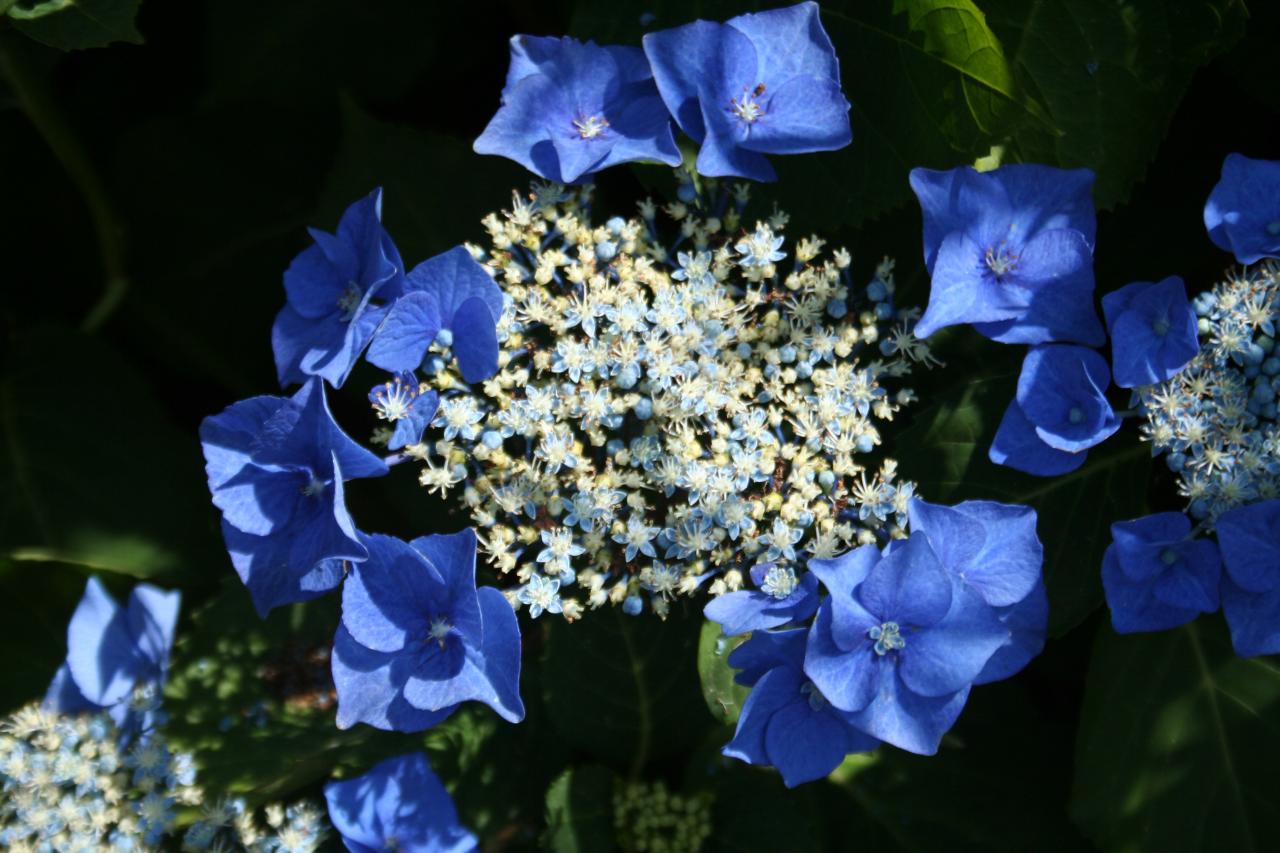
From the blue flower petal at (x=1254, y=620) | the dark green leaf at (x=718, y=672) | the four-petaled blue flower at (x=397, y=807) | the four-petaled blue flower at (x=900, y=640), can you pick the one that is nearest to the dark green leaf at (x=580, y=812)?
the four-petaled blue flower at (x=397, y=807)

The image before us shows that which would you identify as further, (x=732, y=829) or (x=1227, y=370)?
(x=732, y=829)

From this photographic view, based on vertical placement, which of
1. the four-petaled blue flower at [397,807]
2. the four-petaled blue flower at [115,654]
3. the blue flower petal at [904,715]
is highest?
the blue flower petal at [904,715]

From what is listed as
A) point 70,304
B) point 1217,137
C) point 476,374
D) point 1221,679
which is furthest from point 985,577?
point 70,304

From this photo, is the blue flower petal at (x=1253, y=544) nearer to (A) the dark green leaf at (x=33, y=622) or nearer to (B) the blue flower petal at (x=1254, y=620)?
(B) the blue flower petal at (x=1254, y=620)

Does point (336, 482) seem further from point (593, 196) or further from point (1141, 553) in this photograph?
point (1141, 553)

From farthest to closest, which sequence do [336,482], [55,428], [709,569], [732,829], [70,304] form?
[70,304] < [55,428] < [732,829] < [709,569] < [336,482]

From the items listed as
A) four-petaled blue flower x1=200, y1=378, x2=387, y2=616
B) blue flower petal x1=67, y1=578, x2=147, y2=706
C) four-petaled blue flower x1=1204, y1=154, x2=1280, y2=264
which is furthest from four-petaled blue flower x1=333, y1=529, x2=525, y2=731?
four-petaled blue flower x1=1204, y1=154, x2=1280, y2=264

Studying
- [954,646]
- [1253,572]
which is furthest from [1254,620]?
[954,646]

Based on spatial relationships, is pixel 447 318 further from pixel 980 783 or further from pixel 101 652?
pixel 980 783
